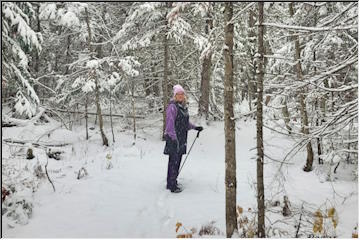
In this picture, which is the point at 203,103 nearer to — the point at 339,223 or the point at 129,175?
the point at 129,175

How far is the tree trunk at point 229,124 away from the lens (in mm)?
5512

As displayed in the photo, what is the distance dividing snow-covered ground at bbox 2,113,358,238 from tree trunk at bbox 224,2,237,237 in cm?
49

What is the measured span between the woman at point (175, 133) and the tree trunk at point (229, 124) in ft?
8.36

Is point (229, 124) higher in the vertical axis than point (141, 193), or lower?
higher

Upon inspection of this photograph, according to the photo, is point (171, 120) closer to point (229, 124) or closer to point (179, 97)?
point (179, 97)

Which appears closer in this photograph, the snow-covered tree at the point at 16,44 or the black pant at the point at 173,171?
the snow-covered tree at the point at 16,44

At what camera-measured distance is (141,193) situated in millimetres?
7941

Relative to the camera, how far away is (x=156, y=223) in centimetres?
640

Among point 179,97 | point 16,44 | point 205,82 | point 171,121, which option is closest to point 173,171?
point 171,121

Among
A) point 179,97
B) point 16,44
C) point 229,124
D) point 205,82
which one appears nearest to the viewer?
point 229,124

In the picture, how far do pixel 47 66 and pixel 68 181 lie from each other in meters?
11.7

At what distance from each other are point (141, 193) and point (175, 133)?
5.35 feet

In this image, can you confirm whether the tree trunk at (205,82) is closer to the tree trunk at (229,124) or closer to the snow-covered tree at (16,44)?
the snow-covered tree at (16,44)

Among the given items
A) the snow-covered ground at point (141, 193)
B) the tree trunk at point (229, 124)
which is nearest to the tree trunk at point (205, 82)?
the snow-covered ground at point (141, 193)
